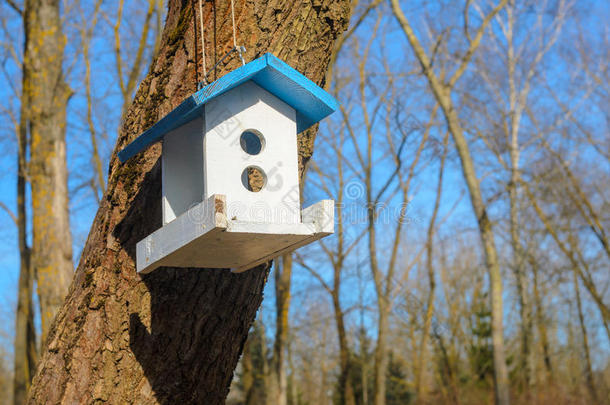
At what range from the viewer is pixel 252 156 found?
2.14 m

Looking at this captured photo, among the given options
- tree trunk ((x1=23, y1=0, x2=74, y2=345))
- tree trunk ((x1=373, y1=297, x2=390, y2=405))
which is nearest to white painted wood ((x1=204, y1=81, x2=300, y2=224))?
tree trunk ((x1=23, y1=0, x2=74, y2=345))

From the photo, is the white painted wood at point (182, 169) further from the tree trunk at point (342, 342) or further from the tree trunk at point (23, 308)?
the tree trunk at point (342, 342)

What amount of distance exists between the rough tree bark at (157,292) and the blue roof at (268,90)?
0.28m

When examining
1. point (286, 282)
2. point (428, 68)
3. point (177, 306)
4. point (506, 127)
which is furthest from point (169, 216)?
point (506, 127)

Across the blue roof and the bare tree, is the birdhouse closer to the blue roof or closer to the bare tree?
the blue roof

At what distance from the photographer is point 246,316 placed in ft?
8.46

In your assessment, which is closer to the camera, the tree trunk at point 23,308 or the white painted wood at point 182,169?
the white painted wood at point 182,169

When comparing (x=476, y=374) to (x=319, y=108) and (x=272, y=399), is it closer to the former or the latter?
(x=272, y=399)

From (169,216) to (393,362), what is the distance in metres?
21.0

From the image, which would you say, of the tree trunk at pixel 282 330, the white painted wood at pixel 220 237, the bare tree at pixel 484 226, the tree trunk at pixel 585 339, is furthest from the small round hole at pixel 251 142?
the tree trunk at pixel 585 339

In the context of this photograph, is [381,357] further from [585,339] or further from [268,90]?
[268,90]

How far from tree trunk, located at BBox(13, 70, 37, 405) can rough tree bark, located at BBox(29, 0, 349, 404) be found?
23.7 feet

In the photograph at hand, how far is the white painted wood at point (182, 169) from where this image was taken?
229 centimetres

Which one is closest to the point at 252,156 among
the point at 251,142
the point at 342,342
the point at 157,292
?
the point at 251,142
